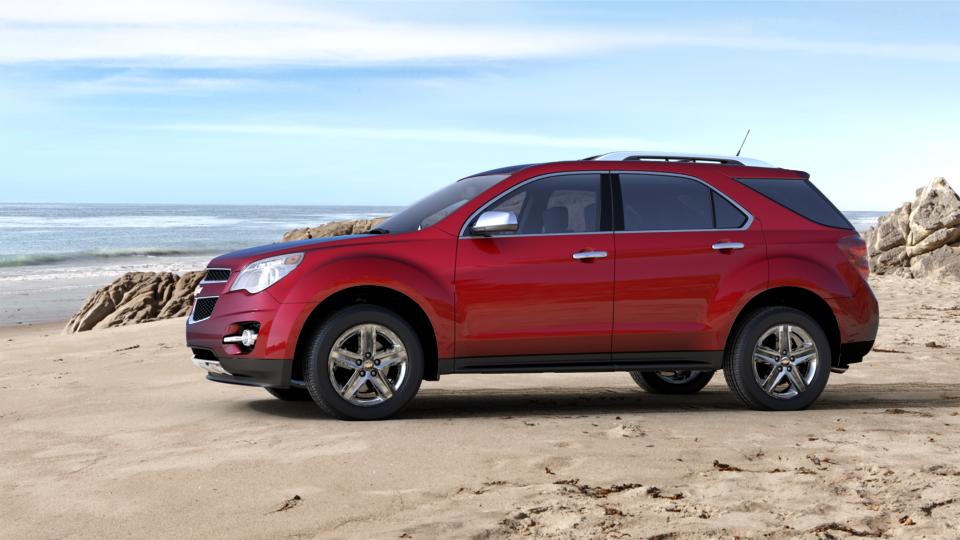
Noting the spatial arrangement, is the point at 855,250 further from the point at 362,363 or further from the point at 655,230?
the point at 362,363

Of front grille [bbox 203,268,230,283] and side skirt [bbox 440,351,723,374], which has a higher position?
front grille [bbox 203,268,230,283]

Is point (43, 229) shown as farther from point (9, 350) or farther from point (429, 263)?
point (429, 263)

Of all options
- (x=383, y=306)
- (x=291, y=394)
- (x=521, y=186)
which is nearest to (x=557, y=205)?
(x=521, y=186)

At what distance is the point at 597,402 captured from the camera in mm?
8953

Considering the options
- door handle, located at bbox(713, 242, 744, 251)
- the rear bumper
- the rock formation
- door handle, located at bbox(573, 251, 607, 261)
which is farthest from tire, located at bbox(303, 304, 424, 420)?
the rock formation

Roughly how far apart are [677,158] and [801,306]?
4.63ft

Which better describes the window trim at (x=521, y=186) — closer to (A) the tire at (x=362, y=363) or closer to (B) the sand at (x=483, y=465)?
(A) the tire at (x=362, y=363)

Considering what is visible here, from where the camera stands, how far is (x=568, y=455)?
655 cm

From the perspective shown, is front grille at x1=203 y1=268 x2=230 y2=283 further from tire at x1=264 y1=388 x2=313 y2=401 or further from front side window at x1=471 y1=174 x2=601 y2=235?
front side window at x1=471 y1=174 x2=601 y2=235

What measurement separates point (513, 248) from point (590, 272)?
56cm

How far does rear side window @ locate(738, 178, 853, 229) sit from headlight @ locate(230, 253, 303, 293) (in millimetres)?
3299

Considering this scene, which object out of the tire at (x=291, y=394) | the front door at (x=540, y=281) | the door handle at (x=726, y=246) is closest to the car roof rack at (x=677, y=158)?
the front door at (x=540, y=281)

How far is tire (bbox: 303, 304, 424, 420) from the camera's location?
7.51 meters

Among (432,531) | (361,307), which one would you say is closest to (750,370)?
(361,307)
